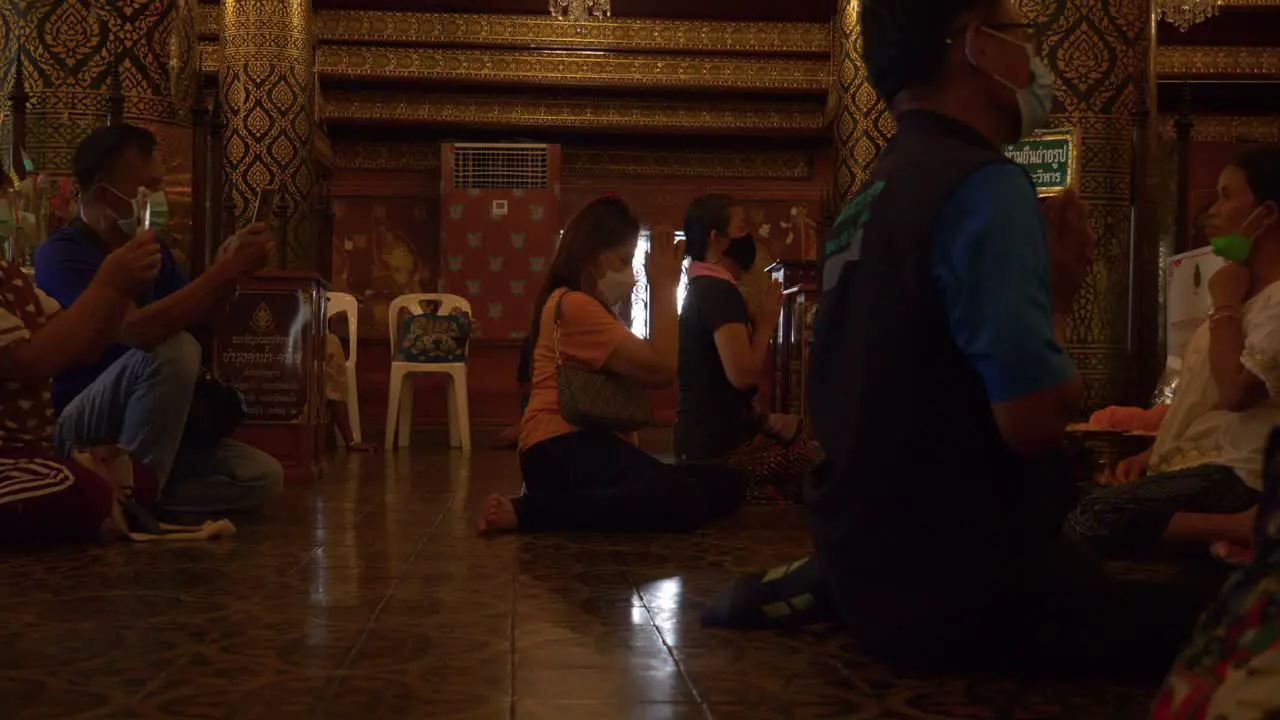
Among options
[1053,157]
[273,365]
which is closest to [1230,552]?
[1053,157]

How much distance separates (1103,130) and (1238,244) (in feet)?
8.39

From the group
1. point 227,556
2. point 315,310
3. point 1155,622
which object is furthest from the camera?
point 315,310

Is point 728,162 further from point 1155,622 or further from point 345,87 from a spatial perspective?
point 1155,622

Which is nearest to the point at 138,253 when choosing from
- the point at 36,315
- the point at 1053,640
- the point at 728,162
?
the point at 36,315

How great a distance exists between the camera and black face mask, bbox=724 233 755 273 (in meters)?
4.52

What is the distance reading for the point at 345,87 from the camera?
1159cm

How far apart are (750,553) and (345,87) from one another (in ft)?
30.5

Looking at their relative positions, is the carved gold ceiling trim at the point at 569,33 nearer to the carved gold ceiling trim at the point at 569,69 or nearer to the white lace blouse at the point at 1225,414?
the carved gold ceiling trim at the point at 569,69

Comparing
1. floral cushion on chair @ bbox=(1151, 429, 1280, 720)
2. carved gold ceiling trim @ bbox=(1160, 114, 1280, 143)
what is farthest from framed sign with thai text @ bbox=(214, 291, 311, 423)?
carved gold ceiling trim @ bbox=(1160, 114, 1280, 143)

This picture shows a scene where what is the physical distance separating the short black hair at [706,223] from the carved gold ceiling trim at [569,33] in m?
7.33

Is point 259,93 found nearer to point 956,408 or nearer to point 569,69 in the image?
point 569,69

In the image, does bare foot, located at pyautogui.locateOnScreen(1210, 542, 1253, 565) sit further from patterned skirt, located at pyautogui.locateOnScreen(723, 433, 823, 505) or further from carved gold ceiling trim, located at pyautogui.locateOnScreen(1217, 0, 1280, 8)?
carved gold ceiling trim, located at pyautogui.locateOnScreen(1217, 0, 1280, 8)

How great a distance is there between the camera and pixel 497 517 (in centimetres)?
371

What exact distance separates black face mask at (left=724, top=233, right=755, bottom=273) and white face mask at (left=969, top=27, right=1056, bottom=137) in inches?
101
